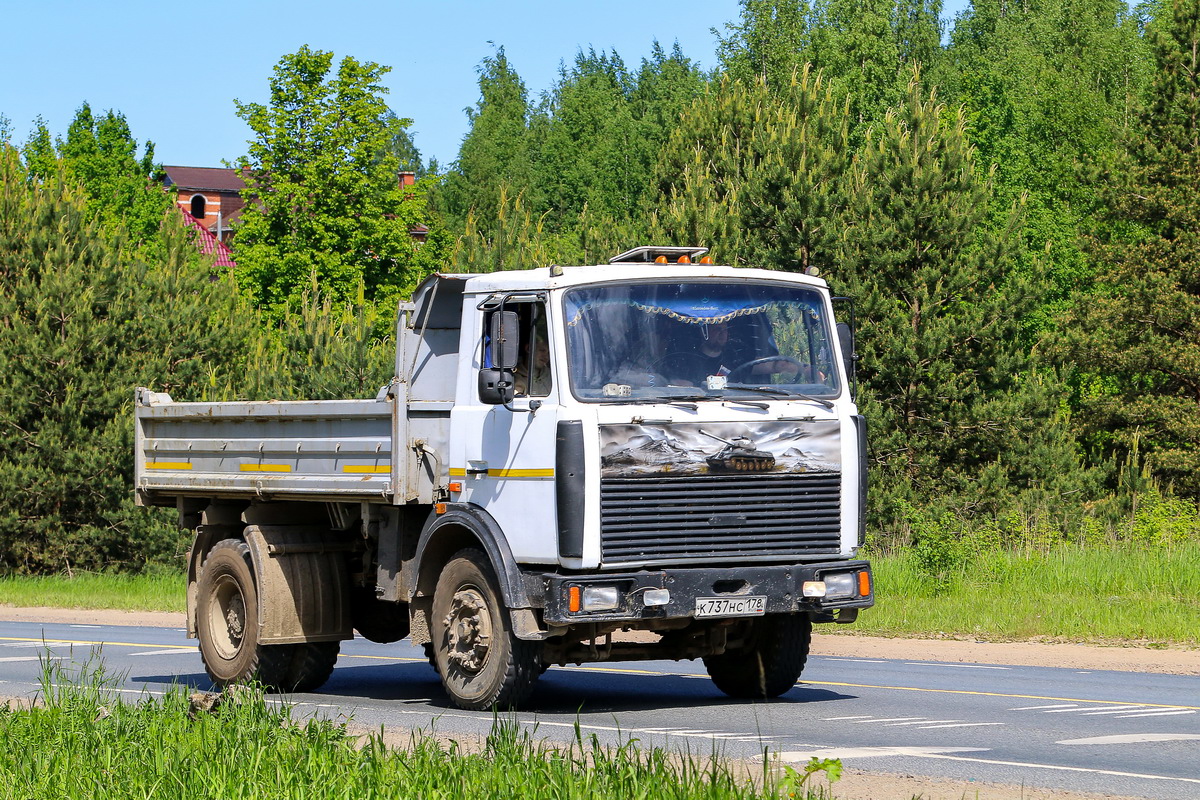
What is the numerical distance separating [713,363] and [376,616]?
403 centimetres

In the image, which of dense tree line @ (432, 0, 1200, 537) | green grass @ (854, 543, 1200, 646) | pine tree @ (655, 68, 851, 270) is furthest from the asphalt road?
pine tree @ (655, 68, 851, 270)

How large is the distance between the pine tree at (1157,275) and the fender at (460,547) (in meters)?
30.6

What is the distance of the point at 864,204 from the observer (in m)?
32.8

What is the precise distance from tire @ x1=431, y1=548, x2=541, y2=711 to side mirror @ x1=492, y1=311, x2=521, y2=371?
4.50 ft

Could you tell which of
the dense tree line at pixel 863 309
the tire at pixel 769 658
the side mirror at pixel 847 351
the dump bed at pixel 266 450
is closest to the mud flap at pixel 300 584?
the dump bed at pixel 266 450

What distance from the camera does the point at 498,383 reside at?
1052 cm

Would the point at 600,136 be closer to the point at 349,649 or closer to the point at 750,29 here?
the point at 750,29

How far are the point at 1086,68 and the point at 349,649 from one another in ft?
184

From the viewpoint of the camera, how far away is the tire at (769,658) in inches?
457

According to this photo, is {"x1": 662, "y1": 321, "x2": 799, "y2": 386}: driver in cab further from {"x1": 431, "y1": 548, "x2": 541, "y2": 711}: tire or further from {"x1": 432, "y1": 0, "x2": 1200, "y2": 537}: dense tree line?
{"x1": 432, "y1": 0, "x2": 1200, "y2": 537}: dense tree line

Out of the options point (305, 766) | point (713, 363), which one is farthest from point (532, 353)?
point (305, 766)

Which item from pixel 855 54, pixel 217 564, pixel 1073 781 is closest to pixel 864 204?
pixel 217 564

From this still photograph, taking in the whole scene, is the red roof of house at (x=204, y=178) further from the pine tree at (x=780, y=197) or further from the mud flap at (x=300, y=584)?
the mud flap at (x=300, y=584)

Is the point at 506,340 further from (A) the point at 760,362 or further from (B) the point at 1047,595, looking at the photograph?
(B) the point at 1047,595
